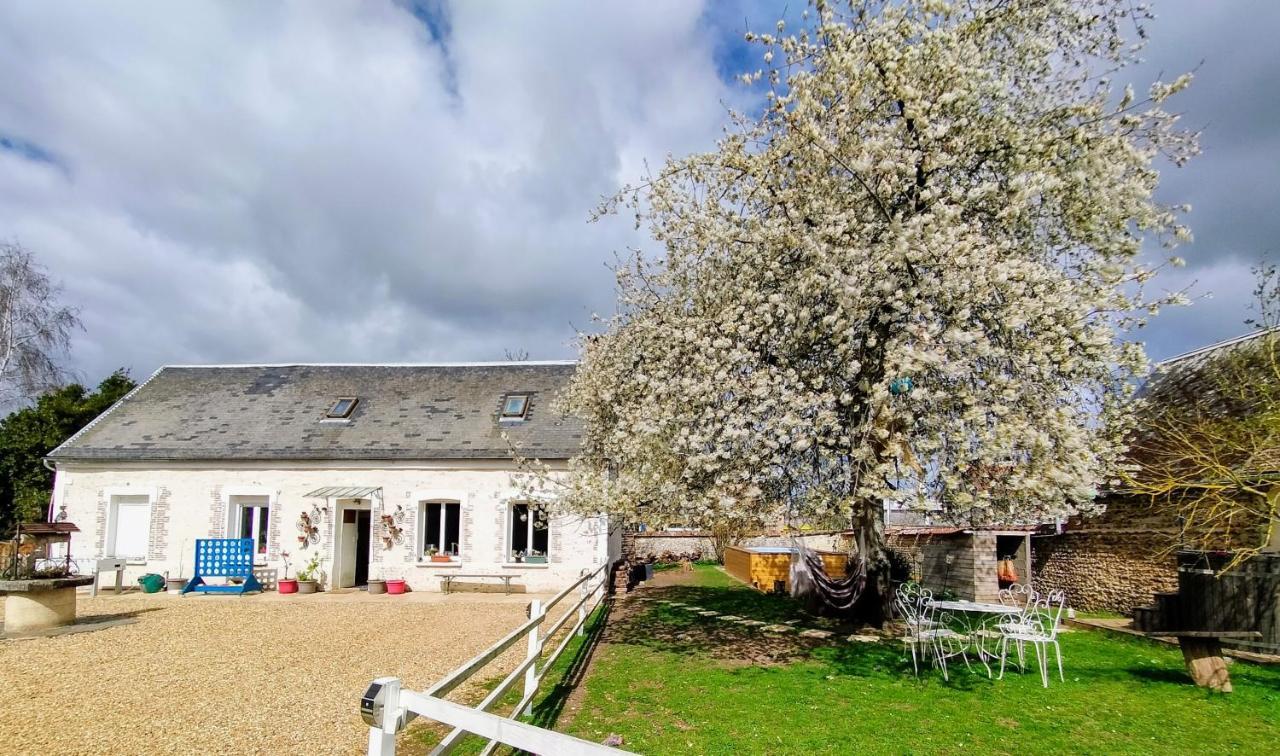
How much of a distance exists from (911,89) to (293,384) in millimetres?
19470

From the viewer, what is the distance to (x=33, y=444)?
80.7 feet

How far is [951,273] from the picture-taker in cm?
791

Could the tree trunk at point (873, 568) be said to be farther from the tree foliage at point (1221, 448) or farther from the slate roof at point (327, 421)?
the slate roof at point (327, 421)

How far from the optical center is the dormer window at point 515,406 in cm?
2000

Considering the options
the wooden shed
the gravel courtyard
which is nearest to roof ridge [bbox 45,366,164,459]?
the gravel courtyard

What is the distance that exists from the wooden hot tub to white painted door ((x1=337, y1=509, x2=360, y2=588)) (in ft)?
34.3

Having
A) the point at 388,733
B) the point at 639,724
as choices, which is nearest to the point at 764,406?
the point at 639,724

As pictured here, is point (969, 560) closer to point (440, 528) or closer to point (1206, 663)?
point (1206, 663)

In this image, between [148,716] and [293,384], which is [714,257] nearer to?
[148,716]

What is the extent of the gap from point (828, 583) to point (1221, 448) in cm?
627

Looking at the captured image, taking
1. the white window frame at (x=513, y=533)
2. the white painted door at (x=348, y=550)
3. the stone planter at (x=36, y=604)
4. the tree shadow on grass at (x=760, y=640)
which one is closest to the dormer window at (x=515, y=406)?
the white window frame at (x=513, y=533)

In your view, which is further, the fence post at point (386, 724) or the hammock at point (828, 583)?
the hammock at point (828, 583)

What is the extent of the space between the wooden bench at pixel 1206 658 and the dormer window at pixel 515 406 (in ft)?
49.4

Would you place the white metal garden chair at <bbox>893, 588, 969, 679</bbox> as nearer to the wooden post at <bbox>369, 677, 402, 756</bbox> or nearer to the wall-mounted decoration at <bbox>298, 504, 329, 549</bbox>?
the wooden post at <bbox>369, 677, 402, 756</bbox>
